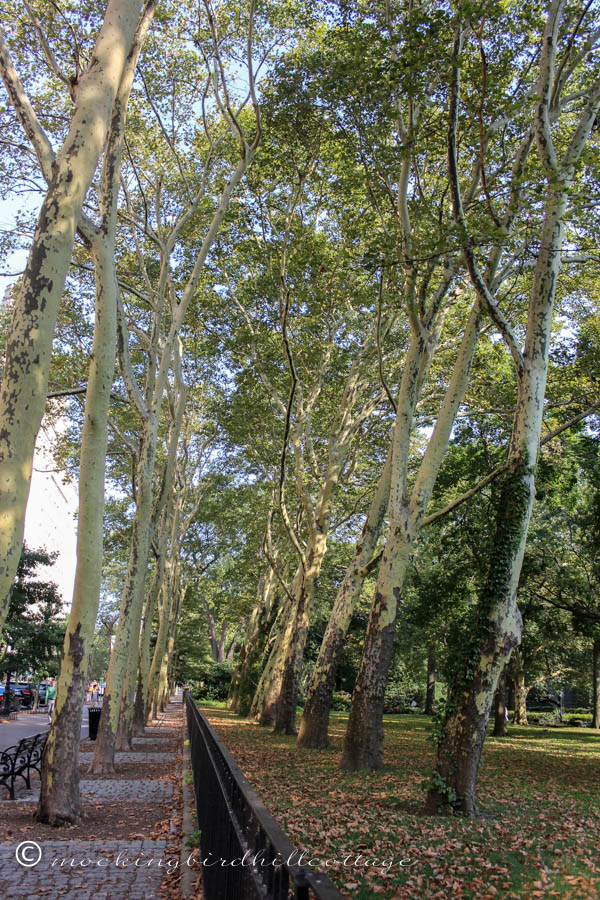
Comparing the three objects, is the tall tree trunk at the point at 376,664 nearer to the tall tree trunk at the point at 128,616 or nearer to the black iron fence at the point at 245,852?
the tall tree trunk at the point at 128,616

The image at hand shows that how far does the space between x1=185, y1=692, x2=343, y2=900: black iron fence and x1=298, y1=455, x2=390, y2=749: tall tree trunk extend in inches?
353

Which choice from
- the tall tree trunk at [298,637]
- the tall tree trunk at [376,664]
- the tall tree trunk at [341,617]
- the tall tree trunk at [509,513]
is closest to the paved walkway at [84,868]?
the tall tree trunk at [509,513]

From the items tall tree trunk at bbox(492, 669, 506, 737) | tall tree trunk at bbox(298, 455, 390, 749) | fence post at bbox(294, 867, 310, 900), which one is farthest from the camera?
tall tree trunk at bbox(492, 669, 506, 737)

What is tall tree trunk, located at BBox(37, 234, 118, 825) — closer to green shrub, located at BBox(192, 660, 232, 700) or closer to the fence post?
the fence post

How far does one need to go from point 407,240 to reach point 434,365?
24.6 ft

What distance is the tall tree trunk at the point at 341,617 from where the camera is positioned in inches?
556

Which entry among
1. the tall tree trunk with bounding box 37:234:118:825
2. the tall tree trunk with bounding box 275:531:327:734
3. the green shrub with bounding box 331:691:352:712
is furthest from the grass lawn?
the green shrub with bounding box 331:691:352:712

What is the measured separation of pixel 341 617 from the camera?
14344 mm

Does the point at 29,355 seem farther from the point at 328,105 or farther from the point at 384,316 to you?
the point at 384,316

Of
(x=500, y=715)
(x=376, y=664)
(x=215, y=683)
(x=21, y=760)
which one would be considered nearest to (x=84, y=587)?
(x=21, y=760)

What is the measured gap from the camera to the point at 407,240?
37.2 ft

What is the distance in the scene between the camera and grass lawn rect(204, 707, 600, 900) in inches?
217

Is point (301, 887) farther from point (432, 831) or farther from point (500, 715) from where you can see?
point (500, 715)

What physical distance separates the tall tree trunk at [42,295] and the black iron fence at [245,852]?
1.95m
